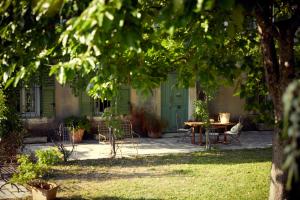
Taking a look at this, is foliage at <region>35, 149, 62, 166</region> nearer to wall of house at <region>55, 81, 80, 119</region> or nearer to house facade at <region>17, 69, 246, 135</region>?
house facade at <region>17, 69, 246, 135</region>

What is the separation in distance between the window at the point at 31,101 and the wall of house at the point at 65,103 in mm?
636

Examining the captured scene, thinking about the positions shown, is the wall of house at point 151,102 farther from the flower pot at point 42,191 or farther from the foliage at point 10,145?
the flower pot at point 42,191

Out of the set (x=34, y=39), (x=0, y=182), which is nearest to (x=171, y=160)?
(x=0, y=182)

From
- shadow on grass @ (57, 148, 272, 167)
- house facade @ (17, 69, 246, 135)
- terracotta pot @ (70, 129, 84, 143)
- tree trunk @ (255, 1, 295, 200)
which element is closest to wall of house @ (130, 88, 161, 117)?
house facade @ (17, 69, 246, 135)

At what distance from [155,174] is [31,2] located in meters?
6.66

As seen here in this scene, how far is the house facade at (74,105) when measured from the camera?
14.5 metres

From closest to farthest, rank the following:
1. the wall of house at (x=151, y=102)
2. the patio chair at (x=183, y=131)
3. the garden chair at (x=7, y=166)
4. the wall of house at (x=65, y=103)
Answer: the garden chair at (x=7, y=166), the wall of house at (x=65, y=103), the patio chair at (x=183, y=131), the wall of house at (x=151, y=102)

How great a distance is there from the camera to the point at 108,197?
7.83 m

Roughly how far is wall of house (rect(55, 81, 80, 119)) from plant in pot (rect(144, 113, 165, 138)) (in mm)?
2480

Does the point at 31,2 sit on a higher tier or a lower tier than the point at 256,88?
higher

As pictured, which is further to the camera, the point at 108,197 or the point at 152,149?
the point at 152,149

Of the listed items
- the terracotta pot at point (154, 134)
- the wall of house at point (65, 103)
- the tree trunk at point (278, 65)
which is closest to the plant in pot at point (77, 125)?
the wall of house at point (65, 103)

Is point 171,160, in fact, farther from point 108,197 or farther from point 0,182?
point 0,182

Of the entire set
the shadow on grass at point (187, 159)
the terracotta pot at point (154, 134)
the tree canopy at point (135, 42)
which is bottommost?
the shadow on grass at point (187, 159)
